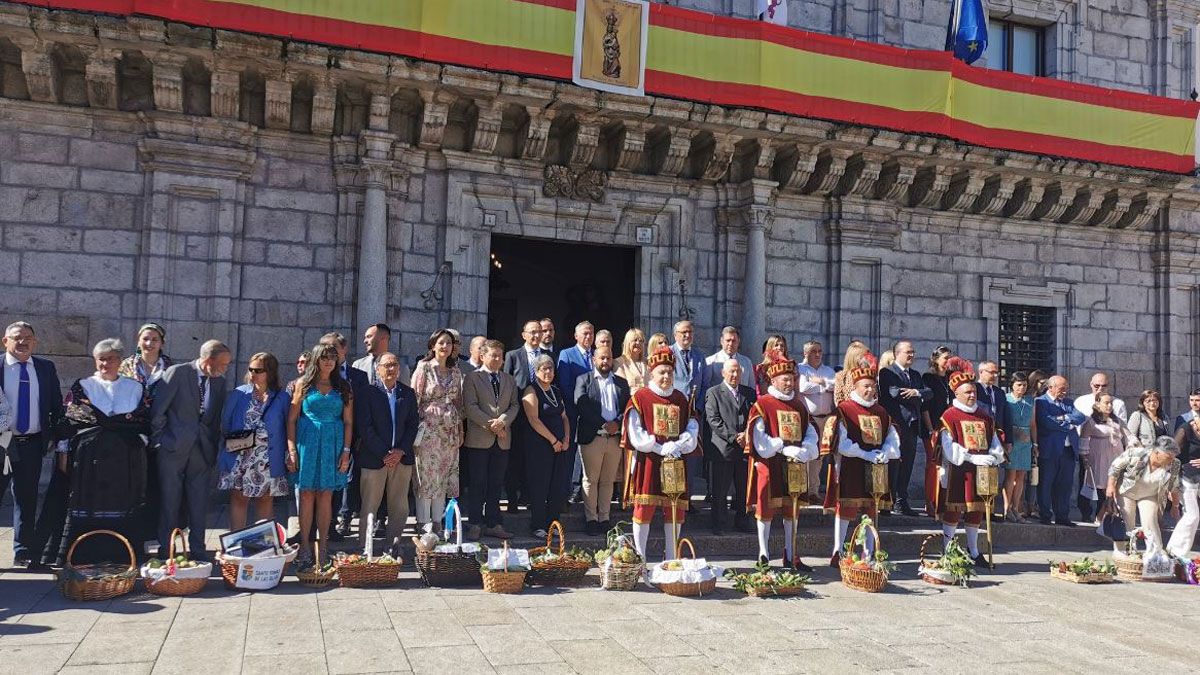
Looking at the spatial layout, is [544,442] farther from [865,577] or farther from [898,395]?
[898,395]

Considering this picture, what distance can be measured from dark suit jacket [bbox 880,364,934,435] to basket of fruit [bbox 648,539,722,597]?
374 centimetres

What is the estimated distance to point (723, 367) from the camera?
30.7 ft

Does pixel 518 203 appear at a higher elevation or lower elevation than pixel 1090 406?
higher

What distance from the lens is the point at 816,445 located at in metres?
7.92

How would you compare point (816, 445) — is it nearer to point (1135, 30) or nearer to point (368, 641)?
point (368, 641)

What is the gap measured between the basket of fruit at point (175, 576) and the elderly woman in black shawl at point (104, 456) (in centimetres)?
76

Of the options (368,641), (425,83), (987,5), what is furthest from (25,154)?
(987,5)

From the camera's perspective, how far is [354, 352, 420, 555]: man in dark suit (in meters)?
7.54

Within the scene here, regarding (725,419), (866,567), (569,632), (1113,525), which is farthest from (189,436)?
(1113,525)

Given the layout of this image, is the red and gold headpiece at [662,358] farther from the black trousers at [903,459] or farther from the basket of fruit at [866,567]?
the black trousers at [903,459]

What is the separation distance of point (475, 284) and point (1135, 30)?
13.1 meters

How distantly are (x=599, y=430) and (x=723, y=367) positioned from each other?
1655 mm

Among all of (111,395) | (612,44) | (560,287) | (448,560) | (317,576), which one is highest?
(612,44)

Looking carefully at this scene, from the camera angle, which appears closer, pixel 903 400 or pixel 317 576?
pixel 317 576
